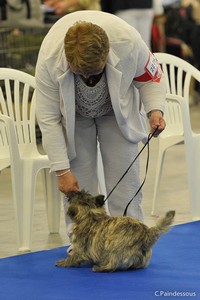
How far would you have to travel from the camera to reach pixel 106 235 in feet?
13.9

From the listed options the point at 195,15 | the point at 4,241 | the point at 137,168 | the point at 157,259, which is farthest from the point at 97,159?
the point at 195,15

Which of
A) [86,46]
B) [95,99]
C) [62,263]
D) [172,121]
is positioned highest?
[86,46]

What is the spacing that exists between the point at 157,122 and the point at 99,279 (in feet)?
2.45


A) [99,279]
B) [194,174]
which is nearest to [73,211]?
[99,279]

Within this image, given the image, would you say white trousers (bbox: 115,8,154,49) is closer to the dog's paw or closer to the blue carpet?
the blue carpet

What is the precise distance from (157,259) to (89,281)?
20.0 inches

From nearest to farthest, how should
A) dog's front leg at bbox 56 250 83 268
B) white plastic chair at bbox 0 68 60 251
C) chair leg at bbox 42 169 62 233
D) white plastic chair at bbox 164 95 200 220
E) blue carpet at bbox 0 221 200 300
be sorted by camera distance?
blue carpet at bbox 0 221 200 300 < dog's front leg at bbox 56 250 83 268 < white plastic chair at bbox 0 68 60 251 < chair leg at bbox 42 169 62 233 < white plastic chair at bbox 164 95 200 220

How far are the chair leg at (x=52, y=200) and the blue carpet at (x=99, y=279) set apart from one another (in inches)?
27.7

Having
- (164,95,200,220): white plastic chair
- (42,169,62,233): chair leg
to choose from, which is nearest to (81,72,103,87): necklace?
(42,169,62,233): chair leg

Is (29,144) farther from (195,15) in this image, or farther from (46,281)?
(195,15)

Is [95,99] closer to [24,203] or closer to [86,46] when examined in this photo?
[86,46]

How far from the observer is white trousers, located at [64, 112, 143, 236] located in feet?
15.0

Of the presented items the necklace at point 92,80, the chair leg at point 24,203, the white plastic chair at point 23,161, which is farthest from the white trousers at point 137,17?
the necklace at point 92,80

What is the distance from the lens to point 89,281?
13.8ft
